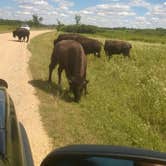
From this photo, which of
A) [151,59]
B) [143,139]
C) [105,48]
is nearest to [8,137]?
[143,139]

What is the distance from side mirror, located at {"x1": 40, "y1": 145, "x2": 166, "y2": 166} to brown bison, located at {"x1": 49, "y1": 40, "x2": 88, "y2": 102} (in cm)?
904

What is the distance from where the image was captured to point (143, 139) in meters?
7.62

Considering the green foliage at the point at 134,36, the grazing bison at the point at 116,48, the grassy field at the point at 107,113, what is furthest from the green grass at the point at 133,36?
the grassy field at the point at 107,113

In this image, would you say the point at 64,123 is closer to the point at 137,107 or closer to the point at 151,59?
the point at 137,107

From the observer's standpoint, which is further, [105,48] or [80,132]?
[105,48]

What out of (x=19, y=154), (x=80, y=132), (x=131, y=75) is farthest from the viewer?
(x=131, y=75)

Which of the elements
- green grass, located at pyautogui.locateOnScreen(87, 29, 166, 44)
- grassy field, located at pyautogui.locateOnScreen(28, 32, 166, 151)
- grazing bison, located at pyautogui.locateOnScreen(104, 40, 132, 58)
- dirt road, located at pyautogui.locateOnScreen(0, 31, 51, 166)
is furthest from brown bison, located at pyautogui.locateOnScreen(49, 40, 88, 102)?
green grass, located at pyautogui.locateOnScreen(87, 29, 166, 44)

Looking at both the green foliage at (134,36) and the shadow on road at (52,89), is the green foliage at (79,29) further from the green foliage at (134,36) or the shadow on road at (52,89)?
the shadow on road at (52,89)

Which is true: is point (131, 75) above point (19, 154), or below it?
below

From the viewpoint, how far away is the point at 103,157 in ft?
7.47

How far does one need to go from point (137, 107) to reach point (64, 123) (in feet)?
8.62

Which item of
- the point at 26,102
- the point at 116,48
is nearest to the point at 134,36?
the point at 116,48

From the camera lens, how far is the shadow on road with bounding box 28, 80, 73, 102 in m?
11.8

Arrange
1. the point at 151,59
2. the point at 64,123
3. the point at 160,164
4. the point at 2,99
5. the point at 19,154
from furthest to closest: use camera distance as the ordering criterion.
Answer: the point at 151,59
the point at 64,123
the point at 2,99
the point at 19,154
the point at 160,164
